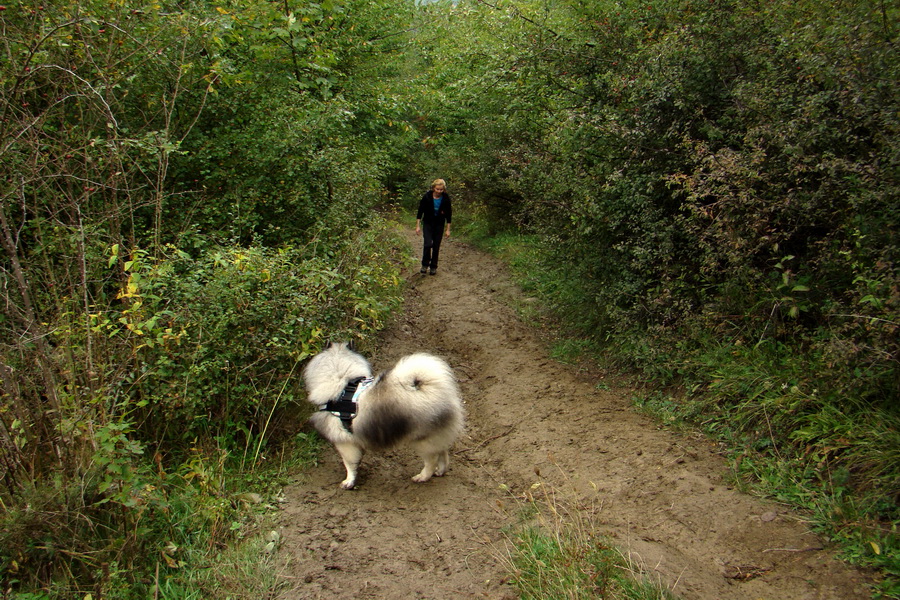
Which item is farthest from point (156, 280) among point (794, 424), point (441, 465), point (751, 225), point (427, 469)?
point (794, 424)

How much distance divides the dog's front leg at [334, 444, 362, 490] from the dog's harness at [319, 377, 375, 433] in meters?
0.19

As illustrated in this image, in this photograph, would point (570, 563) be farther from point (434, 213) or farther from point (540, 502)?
point (434, 213)

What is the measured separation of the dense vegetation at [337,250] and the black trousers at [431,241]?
6.22 ft

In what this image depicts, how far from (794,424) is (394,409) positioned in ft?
10.2

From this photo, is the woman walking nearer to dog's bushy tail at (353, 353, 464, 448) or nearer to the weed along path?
the weed along path

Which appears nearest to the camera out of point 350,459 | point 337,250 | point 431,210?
→ point 350,459

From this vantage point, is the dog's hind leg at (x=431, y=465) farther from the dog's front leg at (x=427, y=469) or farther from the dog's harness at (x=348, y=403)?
the dog's harness at (x=348, y=403)

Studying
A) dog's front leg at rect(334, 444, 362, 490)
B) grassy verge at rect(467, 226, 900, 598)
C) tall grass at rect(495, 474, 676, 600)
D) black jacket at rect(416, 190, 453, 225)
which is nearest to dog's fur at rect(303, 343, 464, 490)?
dog's front leg at rect(334, 444, 362, 490)

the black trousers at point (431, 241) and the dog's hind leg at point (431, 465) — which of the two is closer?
the dog's hind leg at point (431, 465)

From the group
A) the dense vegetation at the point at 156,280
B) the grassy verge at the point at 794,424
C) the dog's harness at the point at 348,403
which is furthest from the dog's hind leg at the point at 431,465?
the grassy verge at the point at 794,424

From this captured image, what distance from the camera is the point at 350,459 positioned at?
461 centimetres

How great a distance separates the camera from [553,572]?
317 cm

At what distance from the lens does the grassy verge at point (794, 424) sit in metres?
3.26

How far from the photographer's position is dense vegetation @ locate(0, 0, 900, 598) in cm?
345
